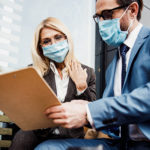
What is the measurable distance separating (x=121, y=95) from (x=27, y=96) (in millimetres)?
342

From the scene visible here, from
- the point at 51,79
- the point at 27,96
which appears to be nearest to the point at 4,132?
the point at 51,79

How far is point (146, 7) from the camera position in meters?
2.89

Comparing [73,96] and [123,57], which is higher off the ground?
[123,57]

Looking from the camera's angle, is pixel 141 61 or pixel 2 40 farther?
pixel 2 40

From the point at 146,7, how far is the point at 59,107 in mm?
2608

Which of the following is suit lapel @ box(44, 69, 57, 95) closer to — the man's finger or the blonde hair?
the blonde hair

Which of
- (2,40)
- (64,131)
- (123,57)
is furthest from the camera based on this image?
(2,40)

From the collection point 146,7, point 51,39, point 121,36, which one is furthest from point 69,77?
point 146,7

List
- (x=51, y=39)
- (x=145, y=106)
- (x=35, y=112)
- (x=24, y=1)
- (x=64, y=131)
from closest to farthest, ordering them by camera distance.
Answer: (x=145, y=106), (x=35, y=112), (x=64, y=131), (x=51, y=39), (x=24, y=1)

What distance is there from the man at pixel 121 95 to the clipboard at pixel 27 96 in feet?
0.17

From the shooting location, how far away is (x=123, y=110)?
709 mm

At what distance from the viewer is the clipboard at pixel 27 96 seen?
0.69 m

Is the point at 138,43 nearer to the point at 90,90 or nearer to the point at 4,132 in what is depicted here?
the point at 90,90

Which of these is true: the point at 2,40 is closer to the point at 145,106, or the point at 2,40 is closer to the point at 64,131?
the point at 64,131
